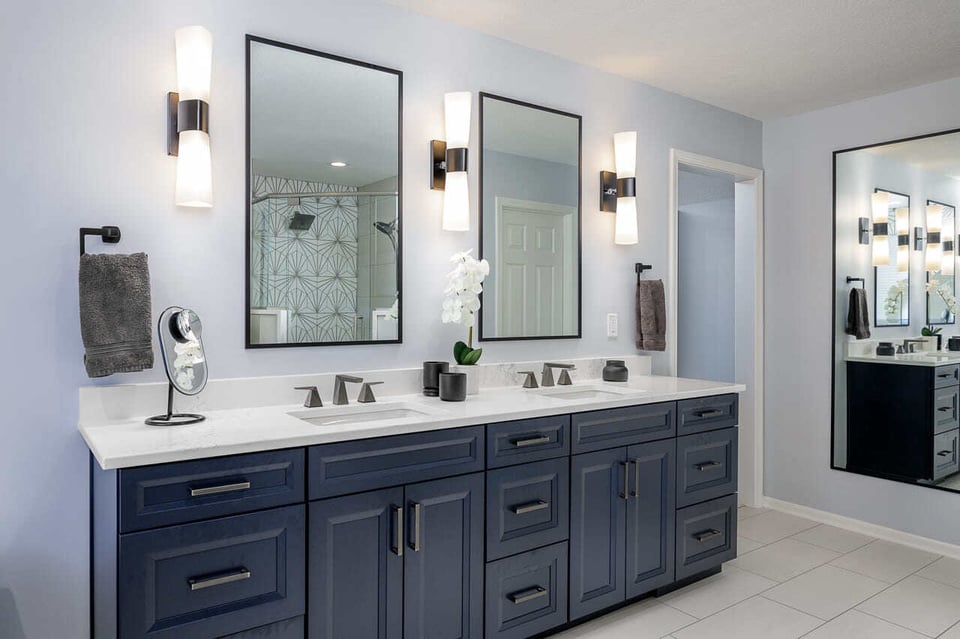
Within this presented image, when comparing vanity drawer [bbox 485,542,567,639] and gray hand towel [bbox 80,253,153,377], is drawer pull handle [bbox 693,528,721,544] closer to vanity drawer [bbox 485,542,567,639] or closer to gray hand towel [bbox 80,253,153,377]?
vanity drawer [bbox 485,542,567,639]

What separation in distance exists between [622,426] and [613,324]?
2.89 ft

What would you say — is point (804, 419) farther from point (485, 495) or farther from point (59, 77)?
point (59, 77)

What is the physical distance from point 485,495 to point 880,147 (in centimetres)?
311

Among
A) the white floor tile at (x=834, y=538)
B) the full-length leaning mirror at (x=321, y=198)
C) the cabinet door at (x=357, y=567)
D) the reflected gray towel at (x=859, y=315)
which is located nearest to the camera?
the cabinet door at (x=357, y=567)

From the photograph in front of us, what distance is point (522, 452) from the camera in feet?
7.27

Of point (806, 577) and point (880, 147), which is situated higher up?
point (880, 147)

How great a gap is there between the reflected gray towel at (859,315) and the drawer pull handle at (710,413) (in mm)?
1376

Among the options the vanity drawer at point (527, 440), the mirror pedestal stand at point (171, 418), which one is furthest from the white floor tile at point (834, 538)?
the mirror pedestal stand at point (171, 418)

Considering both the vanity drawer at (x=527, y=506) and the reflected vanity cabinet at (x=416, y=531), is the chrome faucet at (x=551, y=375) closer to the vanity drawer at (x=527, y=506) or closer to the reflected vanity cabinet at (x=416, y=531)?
the reflected vanity cabinet at (x=416, y=531)

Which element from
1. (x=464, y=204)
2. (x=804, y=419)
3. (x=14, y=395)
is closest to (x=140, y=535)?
(x=14, y=395)

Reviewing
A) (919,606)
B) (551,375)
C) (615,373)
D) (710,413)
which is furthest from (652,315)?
(919,606)

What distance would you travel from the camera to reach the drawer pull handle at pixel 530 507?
2195 mm

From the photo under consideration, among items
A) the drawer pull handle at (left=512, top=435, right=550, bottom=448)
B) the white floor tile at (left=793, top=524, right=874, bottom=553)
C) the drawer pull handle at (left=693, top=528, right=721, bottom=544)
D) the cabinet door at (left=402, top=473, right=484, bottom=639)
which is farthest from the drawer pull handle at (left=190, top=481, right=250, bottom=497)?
the white floor tile at (left=793, top=524, right=874, bottom=553)

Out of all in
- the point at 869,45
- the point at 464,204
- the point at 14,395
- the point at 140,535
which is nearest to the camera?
the point at 140,535
